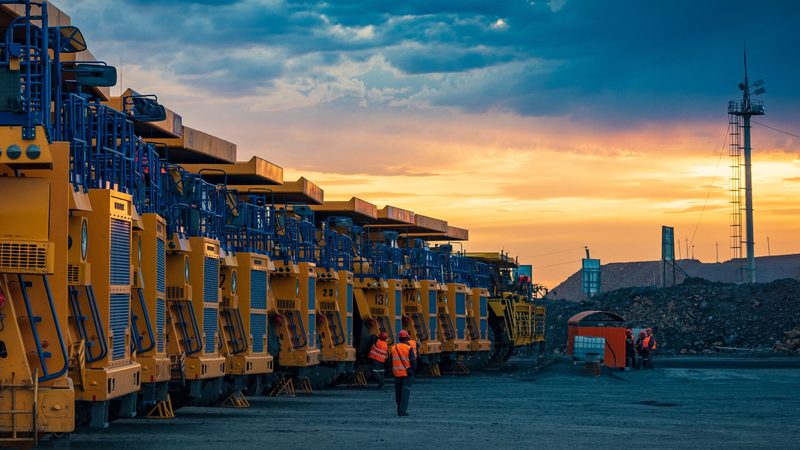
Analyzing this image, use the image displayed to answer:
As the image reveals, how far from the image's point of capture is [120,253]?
16797 mm

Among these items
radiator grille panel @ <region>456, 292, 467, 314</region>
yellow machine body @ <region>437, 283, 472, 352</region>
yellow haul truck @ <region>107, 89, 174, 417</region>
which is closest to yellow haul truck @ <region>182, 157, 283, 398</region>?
yellow haul truck @ <region>107, 89, 174, 417</region>

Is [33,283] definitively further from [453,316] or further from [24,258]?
[453,316]

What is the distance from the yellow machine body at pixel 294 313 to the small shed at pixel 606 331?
26.7m

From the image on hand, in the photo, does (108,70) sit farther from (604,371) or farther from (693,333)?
(693,333)

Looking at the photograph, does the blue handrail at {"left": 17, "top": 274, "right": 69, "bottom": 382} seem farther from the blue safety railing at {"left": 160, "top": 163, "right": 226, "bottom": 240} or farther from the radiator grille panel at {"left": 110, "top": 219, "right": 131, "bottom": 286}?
the blue safety railing at {"left": 160, "top": 163, "right": 226, "bottom": 240}

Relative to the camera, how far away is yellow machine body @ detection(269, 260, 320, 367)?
29.8 metres

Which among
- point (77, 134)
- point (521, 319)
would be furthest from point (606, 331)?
point (77, 134)

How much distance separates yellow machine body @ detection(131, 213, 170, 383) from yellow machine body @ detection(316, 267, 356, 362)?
43.1 feet

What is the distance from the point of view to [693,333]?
278 ft

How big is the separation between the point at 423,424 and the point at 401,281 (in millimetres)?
17611

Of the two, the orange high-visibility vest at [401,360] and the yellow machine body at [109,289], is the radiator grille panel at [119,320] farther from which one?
the orange high-visibility vest at [401,360]

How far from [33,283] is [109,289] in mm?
1707

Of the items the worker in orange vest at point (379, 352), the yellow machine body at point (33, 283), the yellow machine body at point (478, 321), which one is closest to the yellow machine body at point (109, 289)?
the yellow machine body at point (33, 283)

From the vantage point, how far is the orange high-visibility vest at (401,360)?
1030 inches
